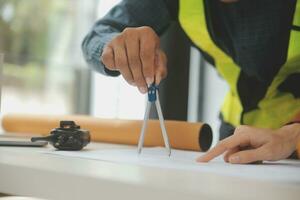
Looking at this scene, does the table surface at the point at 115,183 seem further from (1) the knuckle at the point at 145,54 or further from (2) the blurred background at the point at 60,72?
(2) the blurred background at the point at 60,72

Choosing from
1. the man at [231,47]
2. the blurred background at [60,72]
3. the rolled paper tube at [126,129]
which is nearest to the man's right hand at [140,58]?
the man at [231,47]

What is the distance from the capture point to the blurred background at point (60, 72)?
6.27ft

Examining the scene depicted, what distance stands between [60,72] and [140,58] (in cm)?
159

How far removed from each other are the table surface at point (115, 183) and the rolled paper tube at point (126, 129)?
327mm

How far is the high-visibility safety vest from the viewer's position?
106cm

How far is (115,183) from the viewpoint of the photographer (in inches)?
18.2

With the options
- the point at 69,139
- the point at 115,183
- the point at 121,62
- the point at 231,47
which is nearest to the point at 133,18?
the point at 231,47

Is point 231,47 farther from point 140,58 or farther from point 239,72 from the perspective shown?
point 140,58

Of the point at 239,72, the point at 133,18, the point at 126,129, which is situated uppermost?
the point at 133,18

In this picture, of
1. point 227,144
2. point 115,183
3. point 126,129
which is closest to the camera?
→ point 115,183

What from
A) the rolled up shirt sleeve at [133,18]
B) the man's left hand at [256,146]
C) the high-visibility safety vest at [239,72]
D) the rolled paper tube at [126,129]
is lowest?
the rolled paper tube at [126,129]

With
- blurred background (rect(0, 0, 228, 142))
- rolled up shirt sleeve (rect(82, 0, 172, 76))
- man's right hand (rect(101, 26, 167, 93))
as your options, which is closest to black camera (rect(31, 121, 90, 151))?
man's right hand (rect(101, 26, 167, 93))

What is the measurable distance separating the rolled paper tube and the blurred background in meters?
0.70

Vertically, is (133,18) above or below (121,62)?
above
